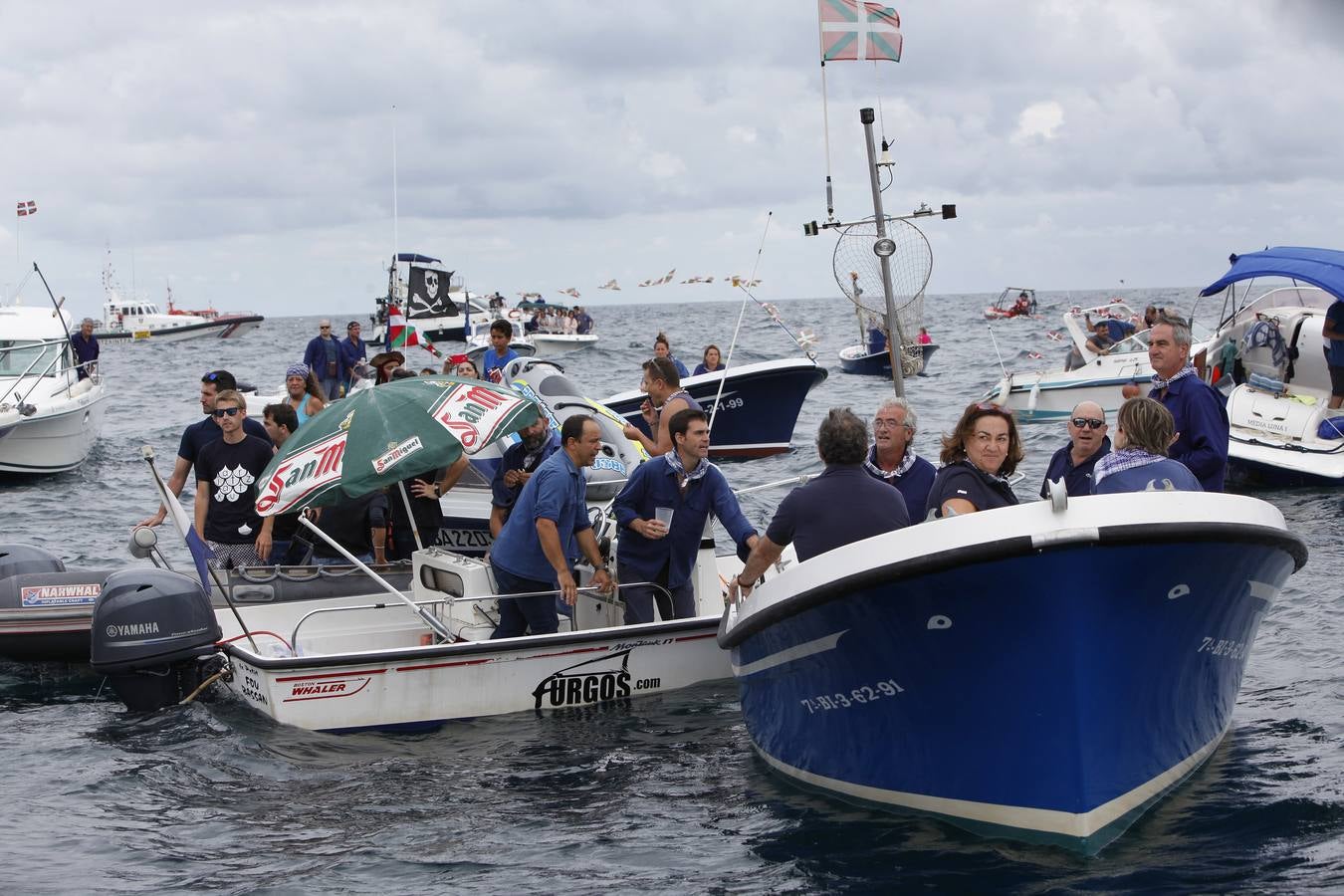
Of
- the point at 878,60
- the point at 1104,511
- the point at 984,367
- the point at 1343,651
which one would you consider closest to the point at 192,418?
the point at 984,367

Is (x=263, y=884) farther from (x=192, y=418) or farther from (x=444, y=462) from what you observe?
(x=192, y=418)

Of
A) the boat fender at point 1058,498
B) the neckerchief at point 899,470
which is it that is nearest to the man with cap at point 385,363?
the neckerchief at point 899,470

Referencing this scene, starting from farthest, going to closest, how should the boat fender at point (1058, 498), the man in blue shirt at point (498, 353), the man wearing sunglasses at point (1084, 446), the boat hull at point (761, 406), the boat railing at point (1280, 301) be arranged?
the boat hull at point (761, 406) < the boat railing at point (1280, 301) < the man in blue shirt at point (498, 353) < the man wearing sunglasses at point (1084, 446) < the boat fender at point (1058, 498)

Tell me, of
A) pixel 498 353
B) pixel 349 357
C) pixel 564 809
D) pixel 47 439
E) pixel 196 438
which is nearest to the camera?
pixel 564 809

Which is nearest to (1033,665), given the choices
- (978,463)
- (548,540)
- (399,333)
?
(978,463)

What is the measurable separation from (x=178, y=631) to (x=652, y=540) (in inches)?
118

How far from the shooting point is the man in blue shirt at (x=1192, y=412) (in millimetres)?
7578

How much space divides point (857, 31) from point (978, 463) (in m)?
5.64

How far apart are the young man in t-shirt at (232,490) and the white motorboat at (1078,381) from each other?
15933 mm

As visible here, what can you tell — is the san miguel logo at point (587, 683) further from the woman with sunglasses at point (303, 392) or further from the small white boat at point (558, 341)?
the small white boat at point (558, 341)

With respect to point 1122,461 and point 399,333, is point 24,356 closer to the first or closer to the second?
point 399,333

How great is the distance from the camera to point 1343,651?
32.3 ft

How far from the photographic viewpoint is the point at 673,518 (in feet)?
28.7

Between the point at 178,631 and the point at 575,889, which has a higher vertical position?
the point at 178,631
